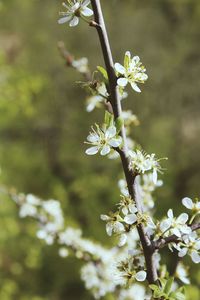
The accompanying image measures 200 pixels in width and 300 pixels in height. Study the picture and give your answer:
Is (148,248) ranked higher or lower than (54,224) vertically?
lower

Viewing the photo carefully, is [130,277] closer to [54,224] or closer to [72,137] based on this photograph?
[54,224]

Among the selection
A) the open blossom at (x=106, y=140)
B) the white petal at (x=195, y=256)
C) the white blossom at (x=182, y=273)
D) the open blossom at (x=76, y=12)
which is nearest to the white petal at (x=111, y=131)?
the open blossom at (x=106, y=140)

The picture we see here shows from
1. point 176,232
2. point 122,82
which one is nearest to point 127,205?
point 176,232

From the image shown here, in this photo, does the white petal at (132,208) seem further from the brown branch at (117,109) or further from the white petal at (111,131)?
the white petal at (111,131)

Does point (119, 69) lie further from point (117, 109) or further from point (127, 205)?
point (127, 205)

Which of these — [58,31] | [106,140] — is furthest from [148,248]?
[58,31]

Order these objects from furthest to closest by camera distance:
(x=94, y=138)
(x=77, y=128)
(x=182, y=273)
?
(x=77, y=128), (x=182, y=273), (x=94, y=138)
